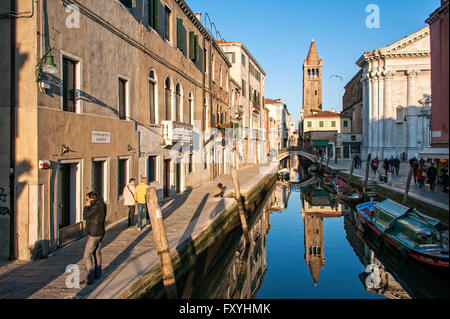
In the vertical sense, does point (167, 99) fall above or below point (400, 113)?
below

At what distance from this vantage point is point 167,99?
1462cm

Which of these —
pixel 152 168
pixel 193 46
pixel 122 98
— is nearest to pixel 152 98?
pixel 122 98

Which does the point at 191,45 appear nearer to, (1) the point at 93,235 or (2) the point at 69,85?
(2) the point at 69,85

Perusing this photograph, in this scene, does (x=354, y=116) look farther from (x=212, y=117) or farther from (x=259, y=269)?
(x=259, y=269)

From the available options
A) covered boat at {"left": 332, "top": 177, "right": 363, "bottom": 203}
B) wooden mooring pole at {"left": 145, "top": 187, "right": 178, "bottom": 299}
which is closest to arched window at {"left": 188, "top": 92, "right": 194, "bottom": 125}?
covered boat at {"left": 332, "top": 177, "right": 363, "bottom": 203}

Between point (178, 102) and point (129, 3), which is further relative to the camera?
point (178, 102)

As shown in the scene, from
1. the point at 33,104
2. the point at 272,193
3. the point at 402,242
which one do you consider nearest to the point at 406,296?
the point at 402,242

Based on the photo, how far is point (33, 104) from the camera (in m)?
6.89

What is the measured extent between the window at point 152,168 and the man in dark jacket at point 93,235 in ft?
22.1

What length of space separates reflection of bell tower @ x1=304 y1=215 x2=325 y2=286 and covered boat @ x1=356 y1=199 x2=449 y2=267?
208 cm

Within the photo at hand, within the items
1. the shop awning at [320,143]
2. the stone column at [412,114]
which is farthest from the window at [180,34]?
the shop awning at [320,143]

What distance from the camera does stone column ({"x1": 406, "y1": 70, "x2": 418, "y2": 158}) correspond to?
120 ft

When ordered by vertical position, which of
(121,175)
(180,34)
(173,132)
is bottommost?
(121,175)

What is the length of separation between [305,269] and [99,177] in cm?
606
